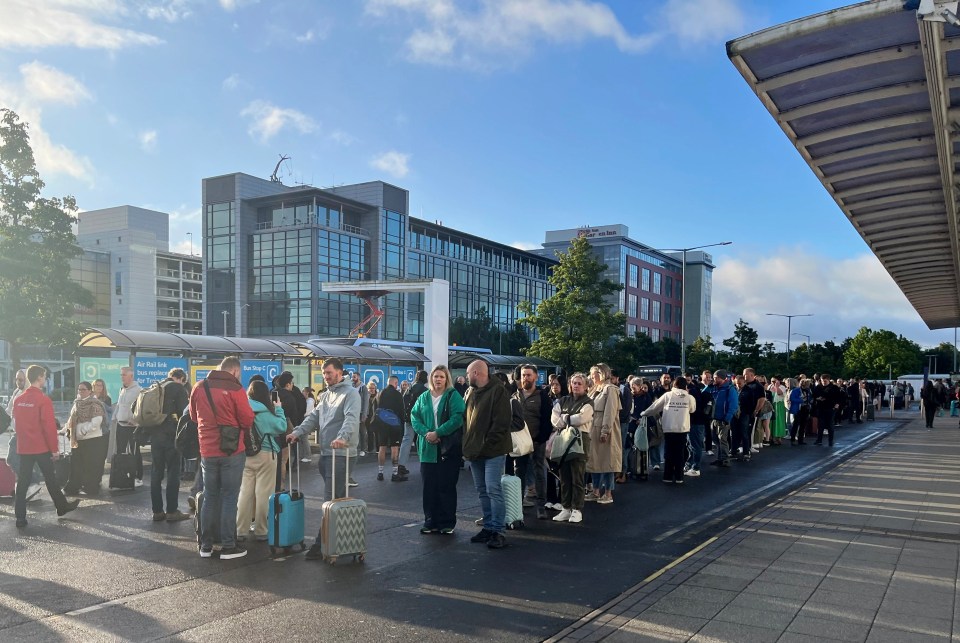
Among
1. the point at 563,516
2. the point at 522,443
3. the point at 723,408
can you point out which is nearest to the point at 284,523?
the point at 522,443

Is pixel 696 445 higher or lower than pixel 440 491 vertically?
lower

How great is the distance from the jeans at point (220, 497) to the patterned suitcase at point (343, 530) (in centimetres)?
94

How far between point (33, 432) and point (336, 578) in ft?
15.4

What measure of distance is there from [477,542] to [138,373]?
1295 centimetres

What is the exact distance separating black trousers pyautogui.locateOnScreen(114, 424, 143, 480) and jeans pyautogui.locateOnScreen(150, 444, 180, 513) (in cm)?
260

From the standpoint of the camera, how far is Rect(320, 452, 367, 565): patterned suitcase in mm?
6395

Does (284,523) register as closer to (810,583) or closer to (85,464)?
(810,583)

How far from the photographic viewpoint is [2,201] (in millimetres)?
27641

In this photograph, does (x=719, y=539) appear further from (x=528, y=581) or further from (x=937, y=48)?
(x=937, y=48)

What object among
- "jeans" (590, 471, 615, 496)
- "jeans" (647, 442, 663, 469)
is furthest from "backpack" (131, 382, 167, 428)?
"jeans" (647, 442, 663, 469)

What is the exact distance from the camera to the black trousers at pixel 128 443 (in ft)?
35.7

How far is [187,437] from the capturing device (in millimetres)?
8391

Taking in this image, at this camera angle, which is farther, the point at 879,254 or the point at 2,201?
the point at 2,201

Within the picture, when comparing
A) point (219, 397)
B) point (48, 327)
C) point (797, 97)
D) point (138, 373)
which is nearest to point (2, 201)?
point (48, 327)
